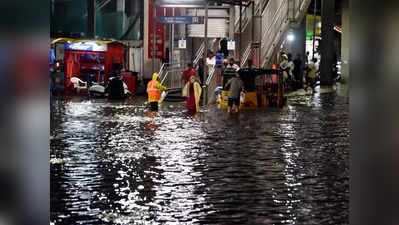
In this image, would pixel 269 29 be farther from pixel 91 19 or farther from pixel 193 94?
pixel 91 19

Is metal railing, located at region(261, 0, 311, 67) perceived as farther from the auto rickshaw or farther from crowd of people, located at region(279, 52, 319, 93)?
the auto rickshaw

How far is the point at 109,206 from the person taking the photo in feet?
30.2

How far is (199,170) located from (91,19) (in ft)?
114

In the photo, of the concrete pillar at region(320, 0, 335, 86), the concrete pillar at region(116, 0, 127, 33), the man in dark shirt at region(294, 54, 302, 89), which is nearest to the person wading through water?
the man in dark shirt at region(294, 54, 302, 89)

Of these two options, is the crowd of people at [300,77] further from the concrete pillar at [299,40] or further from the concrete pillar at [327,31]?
the concrete pillar at [299,40]

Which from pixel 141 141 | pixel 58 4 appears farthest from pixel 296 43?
pixel 141 141

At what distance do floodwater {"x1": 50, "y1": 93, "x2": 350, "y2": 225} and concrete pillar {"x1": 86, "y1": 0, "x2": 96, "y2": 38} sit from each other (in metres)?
23.0

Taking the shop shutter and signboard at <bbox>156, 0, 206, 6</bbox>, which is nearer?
signboard at <bbox>156, 0, 206, 6</bbox>

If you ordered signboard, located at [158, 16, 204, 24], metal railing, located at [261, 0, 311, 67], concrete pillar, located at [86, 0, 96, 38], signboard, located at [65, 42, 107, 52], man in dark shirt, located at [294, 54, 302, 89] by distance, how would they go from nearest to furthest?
1. signboard, located at [158, 16, 204, 24]
2. metal railing, located at [261, 0, 311, 67]
3. signboard, located at [65, 42, 107, 52]
4. man in dark shirt, located at [294, 54, 302, 89]
5. concrete pillar, located at [86, 0, 96, 38]

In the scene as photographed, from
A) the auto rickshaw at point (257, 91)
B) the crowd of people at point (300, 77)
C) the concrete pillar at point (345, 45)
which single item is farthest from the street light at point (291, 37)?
the auto rickshaw at point (257, 91)

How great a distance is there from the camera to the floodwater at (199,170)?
29.0 ft

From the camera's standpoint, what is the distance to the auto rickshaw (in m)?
28.0

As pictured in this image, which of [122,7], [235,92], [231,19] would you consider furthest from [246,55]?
[122,7]
